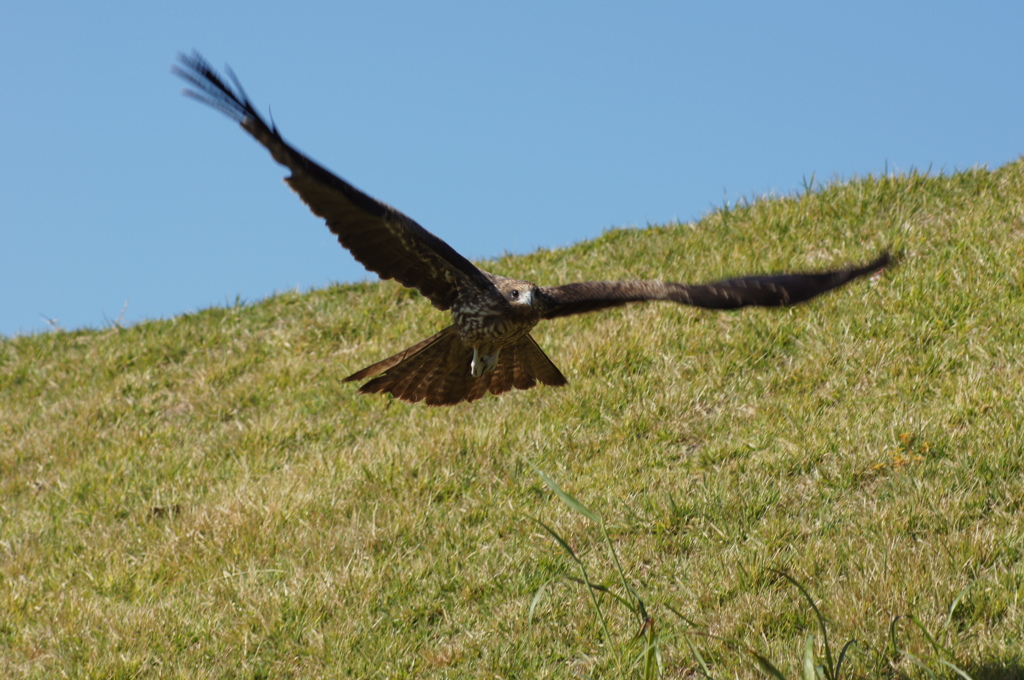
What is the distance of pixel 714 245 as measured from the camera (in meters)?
10.3

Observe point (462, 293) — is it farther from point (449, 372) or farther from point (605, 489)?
point (605, 489)

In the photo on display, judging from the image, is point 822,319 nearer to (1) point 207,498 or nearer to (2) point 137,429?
(1) point 207,498

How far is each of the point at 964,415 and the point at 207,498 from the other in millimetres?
5463

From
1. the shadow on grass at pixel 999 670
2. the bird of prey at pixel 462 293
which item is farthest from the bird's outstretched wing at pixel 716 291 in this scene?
the shadow on grass at pixel 999 670

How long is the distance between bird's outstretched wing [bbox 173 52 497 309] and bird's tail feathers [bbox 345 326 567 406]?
1.03 feet

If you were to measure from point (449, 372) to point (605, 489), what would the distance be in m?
1.30

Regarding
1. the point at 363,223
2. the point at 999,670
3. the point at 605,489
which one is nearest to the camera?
the point at 999,670

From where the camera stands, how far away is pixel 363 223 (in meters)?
6.00

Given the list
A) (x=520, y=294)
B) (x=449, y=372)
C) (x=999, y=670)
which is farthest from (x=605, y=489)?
(x=999, y=670)

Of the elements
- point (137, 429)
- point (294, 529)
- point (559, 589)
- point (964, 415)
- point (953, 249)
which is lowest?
point (559, 589)

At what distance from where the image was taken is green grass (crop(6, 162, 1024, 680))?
5.75 m

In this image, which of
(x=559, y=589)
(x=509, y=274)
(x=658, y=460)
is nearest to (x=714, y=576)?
(x=559, y=589)

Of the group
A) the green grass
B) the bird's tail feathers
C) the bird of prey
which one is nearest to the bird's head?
the bird of prey

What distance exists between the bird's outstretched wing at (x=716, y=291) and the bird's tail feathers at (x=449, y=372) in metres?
0.45
